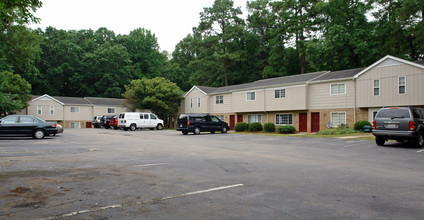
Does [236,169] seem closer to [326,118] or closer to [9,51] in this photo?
[326,118]

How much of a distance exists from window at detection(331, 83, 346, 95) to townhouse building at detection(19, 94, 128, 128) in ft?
107

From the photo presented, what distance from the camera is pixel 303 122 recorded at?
3031 cm

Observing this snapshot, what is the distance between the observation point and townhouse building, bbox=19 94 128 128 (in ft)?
161

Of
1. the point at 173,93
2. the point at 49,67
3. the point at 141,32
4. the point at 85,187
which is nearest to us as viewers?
the point at 85,187

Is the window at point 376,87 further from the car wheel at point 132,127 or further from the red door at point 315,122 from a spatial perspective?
the car wheel at point 132,127

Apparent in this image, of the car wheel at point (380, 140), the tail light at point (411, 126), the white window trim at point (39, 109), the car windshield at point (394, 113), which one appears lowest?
the car wheel at point (380, 140)

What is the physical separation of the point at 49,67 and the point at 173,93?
33390mm

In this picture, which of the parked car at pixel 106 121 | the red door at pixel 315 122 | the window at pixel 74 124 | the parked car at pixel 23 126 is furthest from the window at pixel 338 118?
the window at pixel 74 124

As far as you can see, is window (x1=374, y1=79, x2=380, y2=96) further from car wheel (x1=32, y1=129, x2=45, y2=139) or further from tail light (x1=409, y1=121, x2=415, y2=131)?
car wheel (x1=32, y1=129, x2=45, y2=139)

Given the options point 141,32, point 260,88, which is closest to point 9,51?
point 260,88

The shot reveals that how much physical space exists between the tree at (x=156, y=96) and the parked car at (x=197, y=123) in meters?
17.2

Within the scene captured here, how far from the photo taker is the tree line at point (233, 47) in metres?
35.6

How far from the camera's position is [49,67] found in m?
62.7

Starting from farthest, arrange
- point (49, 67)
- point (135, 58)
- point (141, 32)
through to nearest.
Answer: point (141, 32), point (135, 58), point (49, 67)
